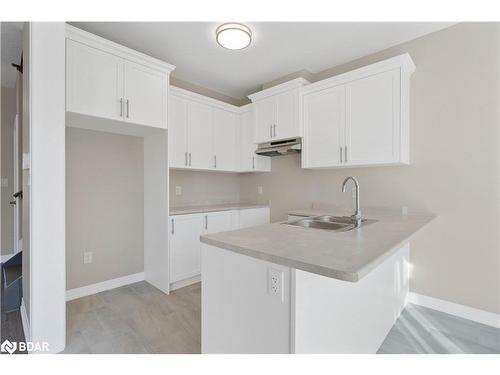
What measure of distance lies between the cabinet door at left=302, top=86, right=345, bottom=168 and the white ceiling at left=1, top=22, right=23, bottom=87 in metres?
2.92

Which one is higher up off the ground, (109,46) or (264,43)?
(264,43)

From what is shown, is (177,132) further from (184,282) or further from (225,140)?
(184,282)

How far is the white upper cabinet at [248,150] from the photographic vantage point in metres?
3.53

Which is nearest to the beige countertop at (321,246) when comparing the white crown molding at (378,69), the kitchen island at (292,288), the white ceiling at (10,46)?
the kitchen island at (292,288)

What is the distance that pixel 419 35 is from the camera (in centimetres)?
242

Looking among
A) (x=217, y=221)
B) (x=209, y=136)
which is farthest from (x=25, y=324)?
(x=209, y=136)

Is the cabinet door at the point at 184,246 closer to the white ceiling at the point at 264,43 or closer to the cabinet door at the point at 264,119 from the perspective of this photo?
the cabinet door at the point at 264,119

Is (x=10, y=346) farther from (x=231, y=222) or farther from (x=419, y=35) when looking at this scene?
(x=419, y=35)

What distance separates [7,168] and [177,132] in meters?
2.90

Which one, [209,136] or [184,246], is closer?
[184,246]

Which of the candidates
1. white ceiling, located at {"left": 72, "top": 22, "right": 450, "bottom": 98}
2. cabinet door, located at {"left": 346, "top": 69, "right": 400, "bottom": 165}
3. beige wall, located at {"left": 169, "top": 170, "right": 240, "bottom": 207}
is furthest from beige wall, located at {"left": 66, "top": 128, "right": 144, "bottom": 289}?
cabinet door, located at {"left": 346, "top": 69, "right": 400, "bottom": 165}

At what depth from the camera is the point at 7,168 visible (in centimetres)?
364

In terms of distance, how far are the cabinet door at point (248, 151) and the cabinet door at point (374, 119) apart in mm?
1339
